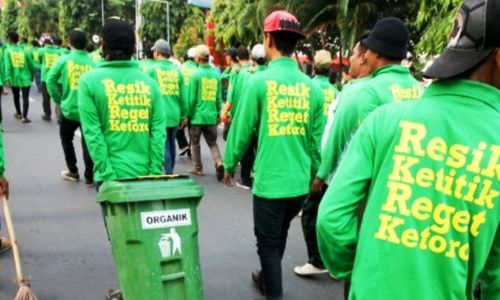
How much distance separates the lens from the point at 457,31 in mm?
1570

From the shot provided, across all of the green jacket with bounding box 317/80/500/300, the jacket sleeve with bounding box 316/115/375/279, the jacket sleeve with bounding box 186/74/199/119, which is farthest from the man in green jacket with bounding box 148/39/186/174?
the green jacket with bounding box 317/80/500/300

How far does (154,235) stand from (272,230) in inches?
42.9

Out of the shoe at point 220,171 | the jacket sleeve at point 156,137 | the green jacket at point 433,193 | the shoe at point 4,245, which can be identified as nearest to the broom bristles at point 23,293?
the jacket sleeve at point 156,137

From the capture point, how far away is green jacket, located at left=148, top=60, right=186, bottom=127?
7172 mm

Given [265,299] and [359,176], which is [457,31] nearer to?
[359,176]

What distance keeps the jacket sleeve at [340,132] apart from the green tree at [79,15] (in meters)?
34.2

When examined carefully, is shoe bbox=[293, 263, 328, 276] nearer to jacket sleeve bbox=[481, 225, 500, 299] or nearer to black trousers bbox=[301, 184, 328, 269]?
black trousers bbox=[301, 184, 328, 269]

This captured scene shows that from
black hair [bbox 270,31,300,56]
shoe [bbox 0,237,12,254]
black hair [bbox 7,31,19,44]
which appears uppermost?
black hair [bbox 270,31,300,56]

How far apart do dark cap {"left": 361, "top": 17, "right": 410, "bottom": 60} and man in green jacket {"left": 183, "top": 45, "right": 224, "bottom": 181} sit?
458cm

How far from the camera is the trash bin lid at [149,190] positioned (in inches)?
106

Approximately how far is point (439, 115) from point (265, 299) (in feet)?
9.30

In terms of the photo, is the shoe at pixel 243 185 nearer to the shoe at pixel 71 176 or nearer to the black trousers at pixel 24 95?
the shoe at pixel 71 176

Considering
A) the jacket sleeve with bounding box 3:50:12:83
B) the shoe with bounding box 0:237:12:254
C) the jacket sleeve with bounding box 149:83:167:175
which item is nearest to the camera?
the jacket sleeve with bounding box 149:83:167:175

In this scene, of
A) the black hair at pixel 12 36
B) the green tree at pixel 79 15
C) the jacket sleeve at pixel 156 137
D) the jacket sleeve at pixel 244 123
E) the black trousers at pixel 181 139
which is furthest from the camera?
the green tree at pixel 79 15
